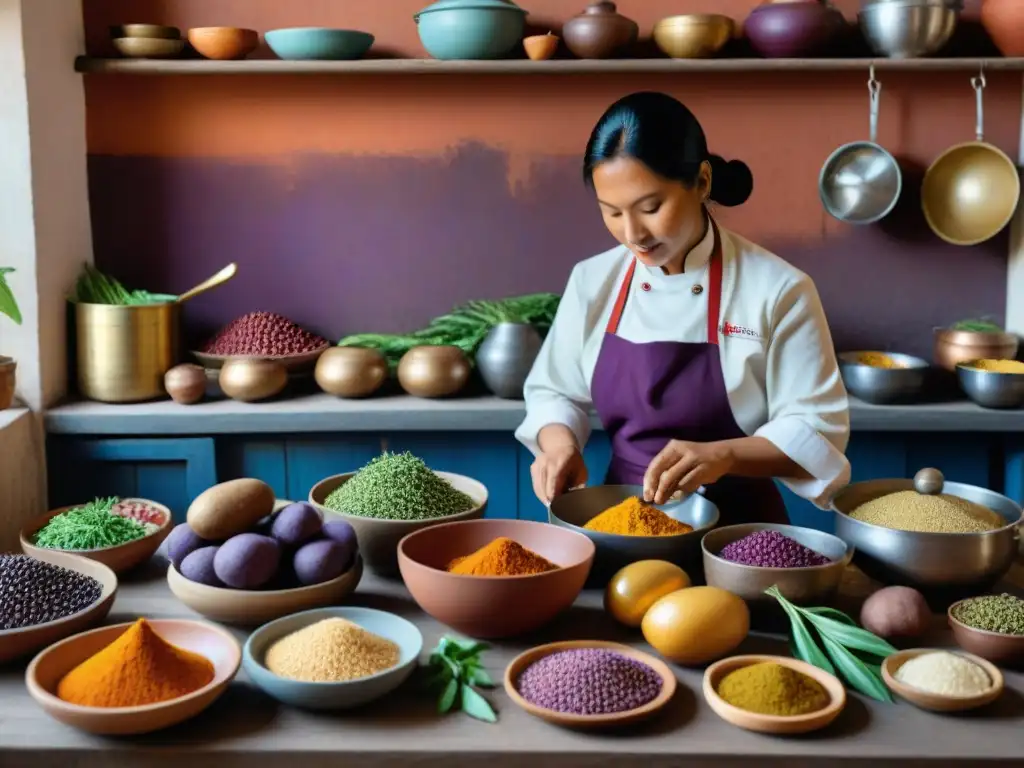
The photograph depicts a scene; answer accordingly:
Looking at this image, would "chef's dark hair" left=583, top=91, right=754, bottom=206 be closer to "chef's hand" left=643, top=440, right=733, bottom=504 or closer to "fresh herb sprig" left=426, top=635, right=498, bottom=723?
"chef's hand" left=643, top=440, right=733, bottom=504

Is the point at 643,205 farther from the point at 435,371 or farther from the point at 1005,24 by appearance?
the point at 1005,24

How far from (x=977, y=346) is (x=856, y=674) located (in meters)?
2.20

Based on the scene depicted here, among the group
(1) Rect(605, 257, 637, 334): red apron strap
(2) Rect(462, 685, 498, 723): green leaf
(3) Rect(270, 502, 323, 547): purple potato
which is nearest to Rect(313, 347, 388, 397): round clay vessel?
(1) Rect(605, 257, 637, 334): red apron strap

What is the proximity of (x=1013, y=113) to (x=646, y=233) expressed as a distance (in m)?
2.18

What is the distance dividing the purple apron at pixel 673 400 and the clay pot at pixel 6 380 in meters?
1.49

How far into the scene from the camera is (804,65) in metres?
3.12

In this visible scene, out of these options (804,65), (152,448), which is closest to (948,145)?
(804,65)

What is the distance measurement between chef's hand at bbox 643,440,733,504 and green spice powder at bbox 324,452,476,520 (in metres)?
0.29

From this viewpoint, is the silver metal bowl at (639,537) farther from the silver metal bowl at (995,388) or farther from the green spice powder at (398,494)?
the silver metal bowl at (995,388)

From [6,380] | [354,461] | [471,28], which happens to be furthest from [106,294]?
[471,28]

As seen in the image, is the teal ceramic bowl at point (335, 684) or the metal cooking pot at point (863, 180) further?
the metal cooking pot at point (863, 180)

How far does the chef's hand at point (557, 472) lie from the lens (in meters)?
1.81

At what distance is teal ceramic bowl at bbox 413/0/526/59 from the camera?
3.06 metres

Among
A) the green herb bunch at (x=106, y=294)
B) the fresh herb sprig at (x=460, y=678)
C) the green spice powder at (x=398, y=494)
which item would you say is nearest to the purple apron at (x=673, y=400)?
the green spice powder at (x=398, y=494)
